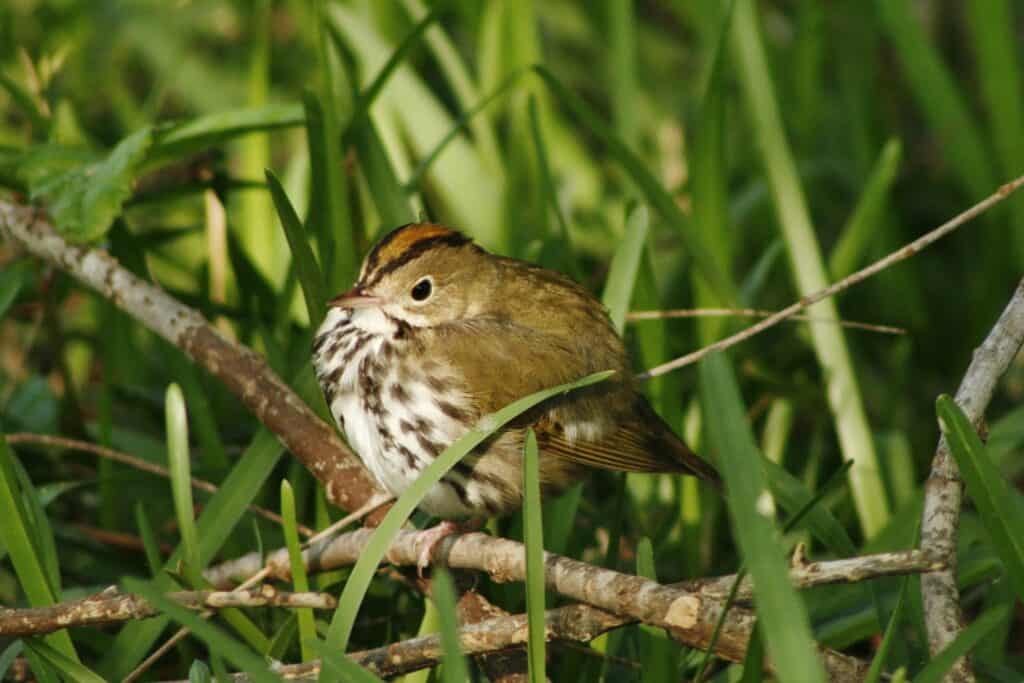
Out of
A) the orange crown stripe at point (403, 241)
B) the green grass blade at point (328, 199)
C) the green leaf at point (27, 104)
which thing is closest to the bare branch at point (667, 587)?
the orange crown stripe at point (403, 241)

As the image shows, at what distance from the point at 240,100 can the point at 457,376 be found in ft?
7.54

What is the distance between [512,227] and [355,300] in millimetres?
849

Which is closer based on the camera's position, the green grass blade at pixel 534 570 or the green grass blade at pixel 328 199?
the green grass blade at pixel 534 570

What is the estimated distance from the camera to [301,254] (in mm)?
2125

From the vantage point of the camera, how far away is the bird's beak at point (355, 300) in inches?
85.4

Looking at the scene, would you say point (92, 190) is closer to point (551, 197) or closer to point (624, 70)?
point (551, 197)

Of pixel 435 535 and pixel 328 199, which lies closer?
pixel 435 535

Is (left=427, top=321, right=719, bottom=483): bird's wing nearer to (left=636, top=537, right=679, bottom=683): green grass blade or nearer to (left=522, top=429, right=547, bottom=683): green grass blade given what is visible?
(left=636, top=537, right=679, bottom=683): green grass blade

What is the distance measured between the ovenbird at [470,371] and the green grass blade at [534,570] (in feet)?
1.72

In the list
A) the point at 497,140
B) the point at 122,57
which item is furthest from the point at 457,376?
the point at 122,57

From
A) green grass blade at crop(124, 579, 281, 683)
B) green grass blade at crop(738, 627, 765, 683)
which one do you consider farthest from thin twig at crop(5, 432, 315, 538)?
green grass blade at crop(738, 627, 765, 683)

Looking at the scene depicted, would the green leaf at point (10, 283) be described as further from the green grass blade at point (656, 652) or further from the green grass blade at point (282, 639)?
the green grass blade at point (656, 652)

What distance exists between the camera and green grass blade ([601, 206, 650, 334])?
230 centimetres

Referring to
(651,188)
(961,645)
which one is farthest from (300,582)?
(651,188)
